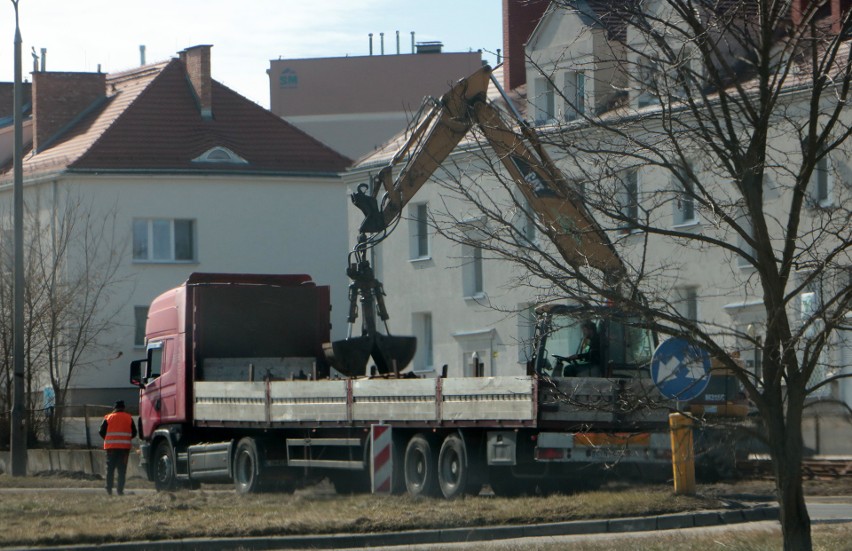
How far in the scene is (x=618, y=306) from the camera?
9.40 metres

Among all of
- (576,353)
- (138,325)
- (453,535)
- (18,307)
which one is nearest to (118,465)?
(18,307)

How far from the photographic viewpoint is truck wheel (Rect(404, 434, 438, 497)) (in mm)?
19656

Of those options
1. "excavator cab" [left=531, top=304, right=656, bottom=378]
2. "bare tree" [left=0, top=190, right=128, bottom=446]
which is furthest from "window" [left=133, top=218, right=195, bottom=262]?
"excavator cab" [left=531, top=304, right=656, bottom=378]

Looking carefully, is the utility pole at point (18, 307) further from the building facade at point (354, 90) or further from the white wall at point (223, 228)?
the building facade at point (354, 90)

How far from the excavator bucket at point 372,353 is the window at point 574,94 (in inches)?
479

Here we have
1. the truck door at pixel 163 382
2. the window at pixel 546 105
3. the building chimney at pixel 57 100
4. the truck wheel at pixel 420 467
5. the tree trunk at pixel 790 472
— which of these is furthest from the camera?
the building chimney at pixel 57 100

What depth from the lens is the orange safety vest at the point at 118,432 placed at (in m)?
23.3

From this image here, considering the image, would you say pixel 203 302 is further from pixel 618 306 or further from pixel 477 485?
pixel 618 306

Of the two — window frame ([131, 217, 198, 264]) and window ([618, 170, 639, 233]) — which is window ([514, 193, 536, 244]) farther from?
window frame ([131, 217, 198, 264])

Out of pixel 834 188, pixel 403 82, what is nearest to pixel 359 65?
pixel 403 82

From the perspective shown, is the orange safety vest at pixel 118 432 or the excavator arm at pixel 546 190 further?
the orange safety vest at pixel 118 432

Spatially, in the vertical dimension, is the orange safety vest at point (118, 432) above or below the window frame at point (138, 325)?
below

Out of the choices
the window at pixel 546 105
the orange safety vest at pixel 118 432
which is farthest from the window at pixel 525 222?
the orange safety vest at pixel 118 432

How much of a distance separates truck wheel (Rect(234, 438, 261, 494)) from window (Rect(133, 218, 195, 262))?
27.2m
